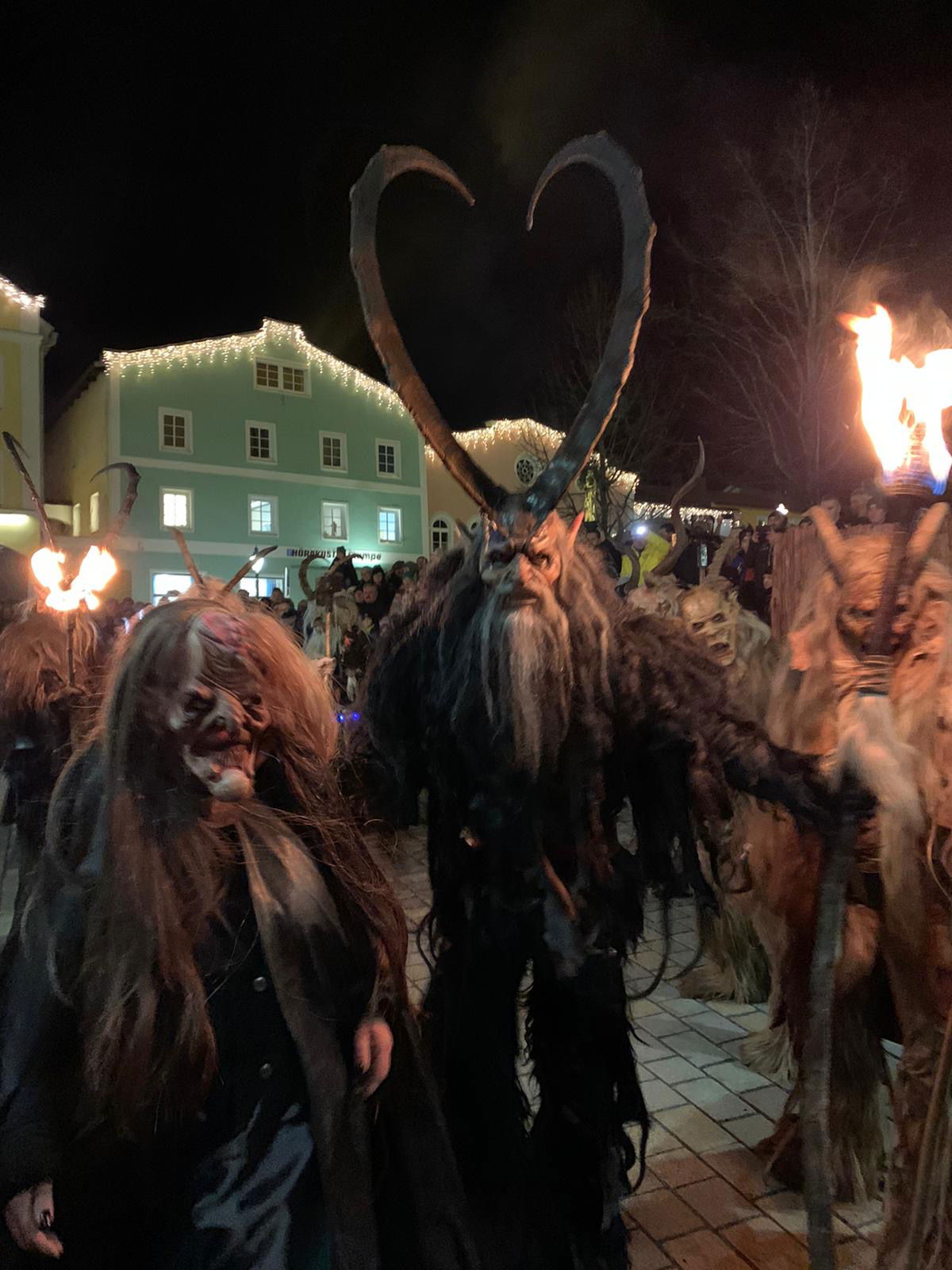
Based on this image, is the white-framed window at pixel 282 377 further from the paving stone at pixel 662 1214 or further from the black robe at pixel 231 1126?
the black robe at pixel 231 1126

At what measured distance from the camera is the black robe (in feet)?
4.94

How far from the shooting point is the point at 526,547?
1.80 m

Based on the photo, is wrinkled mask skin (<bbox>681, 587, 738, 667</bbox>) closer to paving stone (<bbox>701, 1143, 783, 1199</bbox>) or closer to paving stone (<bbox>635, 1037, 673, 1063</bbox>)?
paving stone (<bbox>635, 1037, 673, 1063</bbox>)

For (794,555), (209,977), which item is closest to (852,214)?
(794,555)

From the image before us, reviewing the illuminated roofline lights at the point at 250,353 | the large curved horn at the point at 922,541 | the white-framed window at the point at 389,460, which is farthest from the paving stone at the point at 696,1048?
the white-framed window at the point at 389,460

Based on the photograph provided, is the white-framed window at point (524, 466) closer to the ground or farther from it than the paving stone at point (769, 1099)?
farther from it

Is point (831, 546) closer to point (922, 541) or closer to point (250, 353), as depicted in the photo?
point (922, 541)

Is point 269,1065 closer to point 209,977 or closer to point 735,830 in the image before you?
point 209,977

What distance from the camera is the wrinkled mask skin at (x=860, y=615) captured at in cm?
231

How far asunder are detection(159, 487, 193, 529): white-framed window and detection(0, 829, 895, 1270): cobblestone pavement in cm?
2109

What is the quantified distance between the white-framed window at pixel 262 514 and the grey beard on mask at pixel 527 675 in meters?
23.8

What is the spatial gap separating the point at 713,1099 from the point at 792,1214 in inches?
27.0

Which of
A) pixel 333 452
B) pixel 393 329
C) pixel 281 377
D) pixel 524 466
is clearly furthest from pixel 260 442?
pixel 393 329

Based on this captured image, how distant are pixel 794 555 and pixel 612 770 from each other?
303cm
